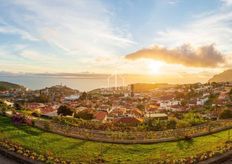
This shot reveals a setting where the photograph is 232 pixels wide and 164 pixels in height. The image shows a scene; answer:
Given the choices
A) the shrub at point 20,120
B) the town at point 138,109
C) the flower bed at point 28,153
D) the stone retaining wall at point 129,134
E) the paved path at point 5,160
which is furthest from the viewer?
the town at point 138,109

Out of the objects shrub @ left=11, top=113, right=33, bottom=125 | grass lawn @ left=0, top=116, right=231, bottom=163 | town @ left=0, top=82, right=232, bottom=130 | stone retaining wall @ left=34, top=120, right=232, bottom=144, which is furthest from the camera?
town @ left=0, top=82, right=232, bottom=130

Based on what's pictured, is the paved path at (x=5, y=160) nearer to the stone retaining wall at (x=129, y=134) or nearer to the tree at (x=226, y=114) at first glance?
the stone retaining wall at (x=129, y=134)

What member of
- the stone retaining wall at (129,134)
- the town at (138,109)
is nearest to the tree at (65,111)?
the town at (138,109)

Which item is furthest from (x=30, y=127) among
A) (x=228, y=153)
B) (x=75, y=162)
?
(x=228, y=153)

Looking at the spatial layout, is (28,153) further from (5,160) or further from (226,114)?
(226,114)

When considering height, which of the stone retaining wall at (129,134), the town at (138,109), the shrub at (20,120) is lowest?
the town at (138,109)

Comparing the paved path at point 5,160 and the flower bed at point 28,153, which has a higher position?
the flower bed at point 28,153

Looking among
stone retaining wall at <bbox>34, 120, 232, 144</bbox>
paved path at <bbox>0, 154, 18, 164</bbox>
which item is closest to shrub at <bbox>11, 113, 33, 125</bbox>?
stone retaining wall at <bbox>34, 120, 232, 144</bbox>

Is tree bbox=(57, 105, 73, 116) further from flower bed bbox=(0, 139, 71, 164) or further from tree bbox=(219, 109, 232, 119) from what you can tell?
flower bed bbox=(0, 139, 71, 164)
